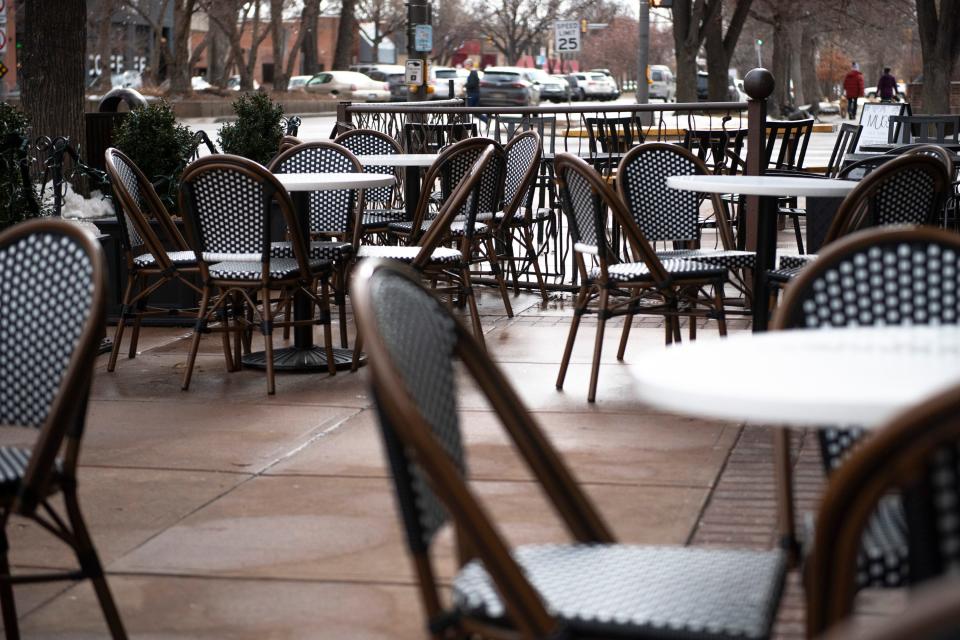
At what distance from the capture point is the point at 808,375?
85.4 inches

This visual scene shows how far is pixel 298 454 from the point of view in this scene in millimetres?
5570

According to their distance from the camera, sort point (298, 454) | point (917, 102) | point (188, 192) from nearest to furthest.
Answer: point (298, 454), point (188, 192), point (917, 102)

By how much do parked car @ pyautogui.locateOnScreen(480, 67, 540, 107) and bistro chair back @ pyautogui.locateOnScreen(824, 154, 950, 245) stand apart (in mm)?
45713

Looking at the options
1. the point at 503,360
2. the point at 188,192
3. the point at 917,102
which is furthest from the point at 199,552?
the point at 917,102

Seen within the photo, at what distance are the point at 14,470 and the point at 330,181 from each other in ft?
13.2

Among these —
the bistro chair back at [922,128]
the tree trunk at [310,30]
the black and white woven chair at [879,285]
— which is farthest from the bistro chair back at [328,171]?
the tree trunk at [310,30]

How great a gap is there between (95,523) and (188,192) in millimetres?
2343

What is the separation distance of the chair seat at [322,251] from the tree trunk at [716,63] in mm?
19137

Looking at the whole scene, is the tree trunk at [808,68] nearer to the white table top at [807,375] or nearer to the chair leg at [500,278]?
the chair leg at [500,278]

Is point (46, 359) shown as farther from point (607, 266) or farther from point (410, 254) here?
point (410, 254)

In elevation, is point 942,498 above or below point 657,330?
above

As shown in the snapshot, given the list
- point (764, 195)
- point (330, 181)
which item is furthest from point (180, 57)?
point (764, 195)

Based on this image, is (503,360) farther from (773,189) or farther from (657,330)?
(773,189)

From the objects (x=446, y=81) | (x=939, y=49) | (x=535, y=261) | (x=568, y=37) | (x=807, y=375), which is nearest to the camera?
(x=807, y=375)
